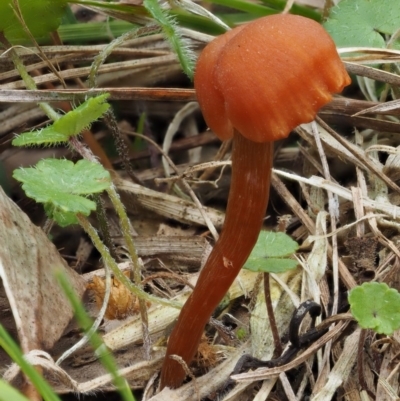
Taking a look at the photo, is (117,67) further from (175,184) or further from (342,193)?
(342,193)

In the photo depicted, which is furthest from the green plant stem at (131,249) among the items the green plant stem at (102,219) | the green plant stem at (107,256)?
the green plant stem at (102,219)

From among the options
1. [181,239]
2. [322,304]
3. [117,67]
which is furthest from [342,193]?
[117,67]

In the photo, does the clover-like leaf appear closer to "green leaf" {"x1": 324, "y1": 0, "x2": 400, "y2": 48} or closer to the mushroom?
the mushroom

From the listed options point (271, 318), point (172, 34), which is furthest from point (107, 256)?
point (172, 34)

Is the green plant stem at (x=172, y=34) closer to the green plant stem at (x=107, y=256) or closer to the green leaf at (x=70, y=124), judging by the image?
the green leaf at (x=70, y=124)

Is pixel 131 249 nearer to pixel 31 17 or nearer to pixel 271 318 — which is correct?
pixel 271 318
